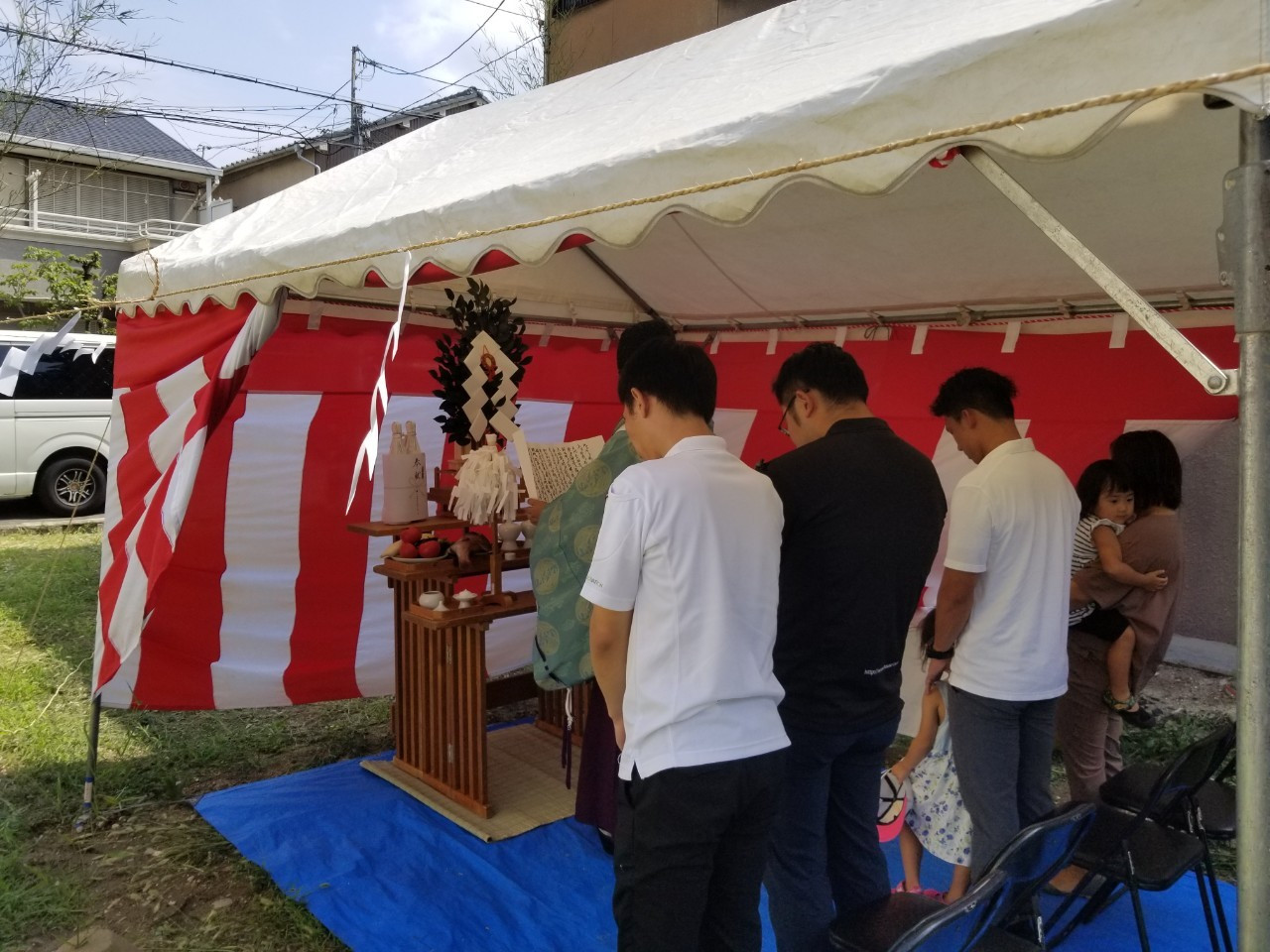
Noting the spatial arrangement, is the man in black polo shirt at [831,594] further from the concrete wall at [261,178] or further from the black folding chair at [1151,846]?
the concrete wall at [261,178]

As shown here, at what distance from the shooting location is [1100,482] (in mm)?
2561

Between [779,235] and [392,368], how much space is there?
1721 mm

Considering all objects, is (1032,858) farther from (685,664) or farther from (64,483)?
(64,483)

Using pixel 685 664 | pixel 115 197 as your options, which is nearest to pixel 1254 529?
pixel 685 664

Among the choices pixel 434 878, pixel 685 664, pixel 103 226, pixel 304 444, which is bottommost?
pixel 434 878

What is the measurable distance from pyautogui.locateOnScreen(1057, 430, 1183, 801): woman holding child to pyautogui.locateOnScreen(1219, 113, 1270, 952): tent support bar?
1.40 meters

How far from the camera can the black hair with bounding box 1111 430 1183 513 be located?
7.97 ft

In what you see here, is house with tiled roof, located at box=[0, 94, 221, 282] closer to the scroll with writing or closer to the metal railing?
the metal railing

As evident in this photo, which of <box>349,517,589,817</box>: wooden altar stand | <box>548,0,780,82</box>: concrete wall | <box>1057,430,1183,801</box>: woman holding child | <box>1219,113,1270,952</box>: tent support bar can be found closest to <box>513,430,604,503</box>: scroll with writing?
<box>349,517,589,817</box>: wooden altar stand

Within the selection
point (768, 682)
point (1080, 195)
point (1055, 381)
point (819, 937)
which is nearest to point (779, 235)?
point (1080, 195)

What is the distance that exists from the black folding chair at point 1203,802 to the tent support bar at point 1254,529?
1.03m

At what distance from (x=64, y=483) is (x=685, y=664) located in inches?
339

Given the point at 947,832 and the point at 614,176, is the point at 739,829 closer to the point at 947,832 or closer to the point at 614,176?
the point at 947,832

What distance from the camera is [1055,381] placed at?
10.9ft
